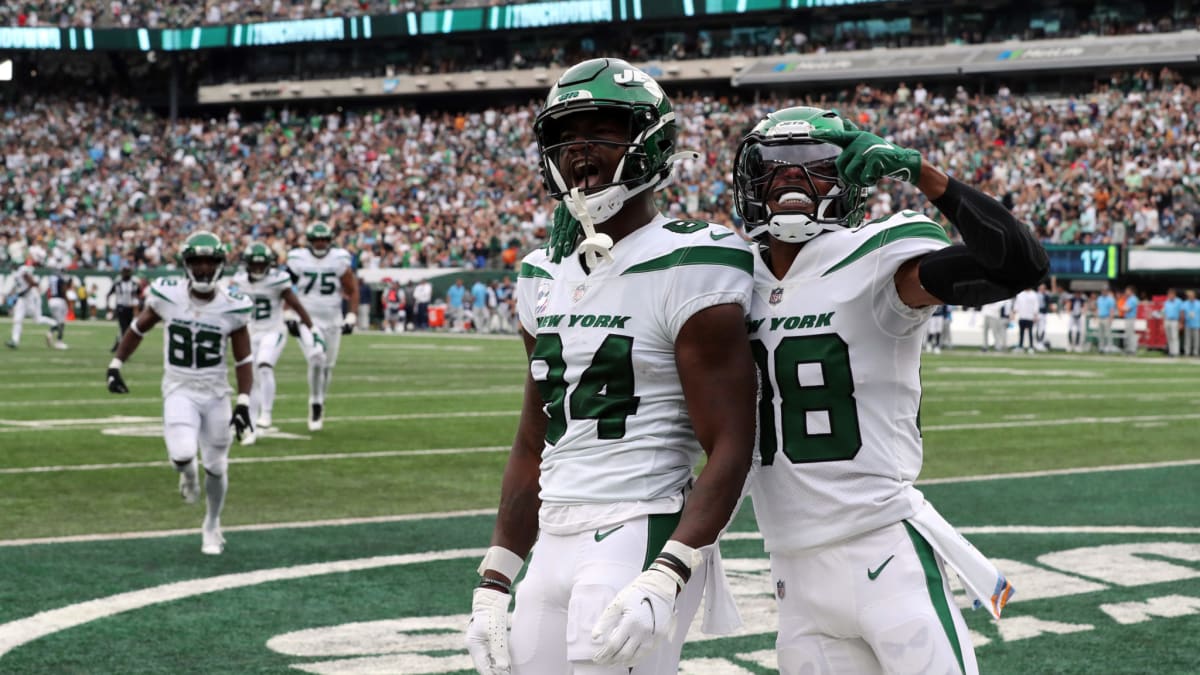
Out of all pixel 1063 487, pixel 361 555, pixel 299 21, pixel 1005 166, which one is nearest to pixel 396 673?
pixel 361 555

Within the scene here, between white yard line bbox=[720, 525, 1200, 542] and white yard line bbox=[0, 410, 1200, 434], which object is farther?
white yard line bbox=[0, 410, 1200, 434]

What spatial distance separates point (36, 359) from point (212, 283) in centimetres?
1477

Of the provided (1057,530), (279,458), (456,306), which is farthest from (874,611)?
(456,306)

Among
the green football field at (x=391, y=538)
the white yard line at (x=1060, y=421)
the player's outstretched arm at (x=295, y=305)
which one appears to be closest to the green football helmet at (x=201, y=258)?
the green football field at (x=391, y=538)

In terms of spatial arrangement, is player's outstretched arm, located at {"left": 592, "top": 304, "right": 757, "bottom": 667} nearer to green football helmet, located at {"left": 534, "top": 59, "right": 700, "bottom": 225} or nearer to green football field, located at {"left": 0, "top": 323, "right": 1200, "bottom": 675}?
green football helmet, located at {"left": 534, "top": 59, "right": 700, "bottom": 225}

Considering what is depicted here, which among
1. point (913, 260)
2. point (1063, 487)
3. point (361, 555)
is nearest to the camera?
point (913, 260)

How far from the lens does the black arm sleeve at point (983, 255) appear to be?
2.87 m

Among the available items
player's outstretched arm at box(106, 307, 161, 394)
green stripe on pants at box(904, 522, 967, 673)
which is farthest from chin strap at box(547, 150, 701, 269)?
player's outstretched arm at box(106, 307, 161, 394)

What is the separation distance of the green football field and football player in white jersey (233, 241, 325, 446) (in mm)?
463

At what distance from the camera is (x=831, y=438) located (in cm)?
322

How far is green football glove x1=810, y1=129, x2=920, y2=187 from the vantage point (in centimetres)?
293

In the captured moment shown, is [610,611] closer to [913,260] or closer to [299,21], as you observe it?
[913,260]

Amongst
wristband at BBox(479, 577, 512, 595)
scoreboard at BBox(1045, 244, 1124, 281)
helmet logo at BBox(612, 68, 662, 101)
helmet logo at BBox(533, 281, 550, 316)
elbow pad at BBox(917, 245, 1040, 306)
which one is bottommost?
scoreboard at BBox(1045, 244, 1124, 281)

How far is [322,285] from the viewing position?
48.4 feet
